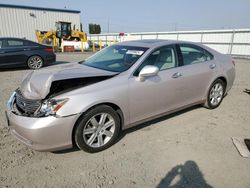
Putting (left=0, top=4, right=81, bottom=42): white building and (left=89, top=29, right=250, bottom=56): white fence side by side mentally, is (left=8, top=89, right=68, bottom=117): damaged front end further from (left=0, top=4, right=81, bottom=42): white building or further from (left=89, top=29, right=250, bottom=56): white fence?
(left=0, top=4, right=81, bottom=42): white building

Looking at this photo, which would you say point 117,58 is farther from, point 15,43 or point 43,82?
point 15,43

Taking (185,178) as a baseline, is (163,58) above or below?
above

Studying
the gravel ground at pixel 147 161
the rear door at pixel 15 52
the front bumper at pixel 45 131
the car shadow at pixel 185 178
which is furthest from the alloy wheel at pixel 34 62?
the car shadow at pixel 185 178

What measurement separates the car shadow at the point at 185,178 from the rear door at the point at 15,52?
27.4 ft

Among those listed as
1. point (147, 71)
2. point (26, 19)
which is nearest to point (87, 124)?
point (147, 71)

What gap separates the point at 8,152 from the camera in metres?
2.91

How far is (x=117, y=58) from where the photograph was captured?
3.67m

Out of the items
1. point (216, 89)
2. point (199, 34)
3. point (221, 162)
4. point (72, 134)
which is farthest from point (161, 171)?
point (199, 34)

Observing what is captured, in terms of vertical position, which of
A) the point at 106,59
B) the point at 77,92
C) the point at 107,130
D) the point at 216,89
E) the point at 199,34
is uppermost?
the point at 199,34

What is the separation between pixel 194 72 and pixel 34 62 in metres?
7.69

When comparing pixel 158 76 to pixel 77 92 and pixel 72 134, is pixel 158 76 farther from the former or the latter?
pixel 72 134

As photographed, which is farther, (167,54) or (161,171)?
(167,54)

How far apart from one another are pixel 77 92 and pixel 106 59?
56.0 inches

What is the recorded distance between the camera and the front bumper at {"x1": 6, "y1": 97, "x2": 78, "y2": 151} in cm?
240
